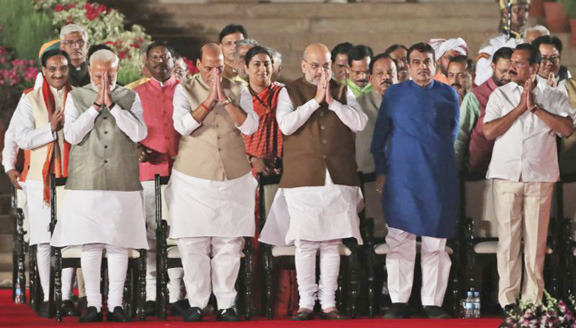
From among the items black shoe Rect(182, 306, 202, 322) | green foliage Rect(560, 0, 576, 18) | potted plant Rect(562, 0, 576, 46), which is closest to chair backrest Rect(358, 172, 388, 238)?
black shoe Rect(182, 306, 202, 322)

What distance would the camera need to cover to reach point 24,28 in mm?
15414

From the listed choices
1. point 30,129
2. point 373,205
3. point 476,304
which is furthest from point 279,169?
point 30,129

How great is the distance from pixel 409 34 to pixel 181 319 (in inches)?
306

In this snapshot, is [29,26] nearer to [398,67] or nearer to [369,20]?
[369,20]

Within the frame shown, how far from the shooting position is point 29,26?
15.5 meters

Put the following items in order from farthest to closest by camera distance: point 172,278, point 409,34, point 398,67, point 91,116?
1. point 409,34
2. point 398,67
3. point 172,278
4. point 91,116

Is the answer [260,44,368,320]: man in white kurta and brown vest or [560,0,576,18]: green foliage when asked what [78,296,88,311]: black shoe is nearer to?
[260,44,368,320]: man in white kurta and brown vest

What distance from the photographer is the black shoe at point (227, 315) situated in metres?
9.83

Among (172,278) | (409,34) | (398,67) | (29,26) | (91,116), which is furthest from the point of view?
(409,34)

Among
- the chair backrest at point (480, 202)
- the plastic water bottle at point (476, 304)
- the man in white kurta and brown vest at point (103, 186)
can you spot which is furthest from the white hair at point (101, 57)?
the plastic water bottle at point (476, 304)

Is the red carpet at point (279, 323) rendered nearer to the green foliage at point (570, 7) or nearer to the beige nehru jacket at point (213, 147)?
the beige nehru jacket at point (213, 147)

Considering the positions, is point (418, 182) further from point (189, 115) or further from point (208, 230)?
point (189, 115)

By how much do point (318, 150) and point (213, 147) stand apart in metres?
0.68

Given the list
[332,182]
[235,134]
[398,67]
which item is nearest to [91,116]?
[235,134]
